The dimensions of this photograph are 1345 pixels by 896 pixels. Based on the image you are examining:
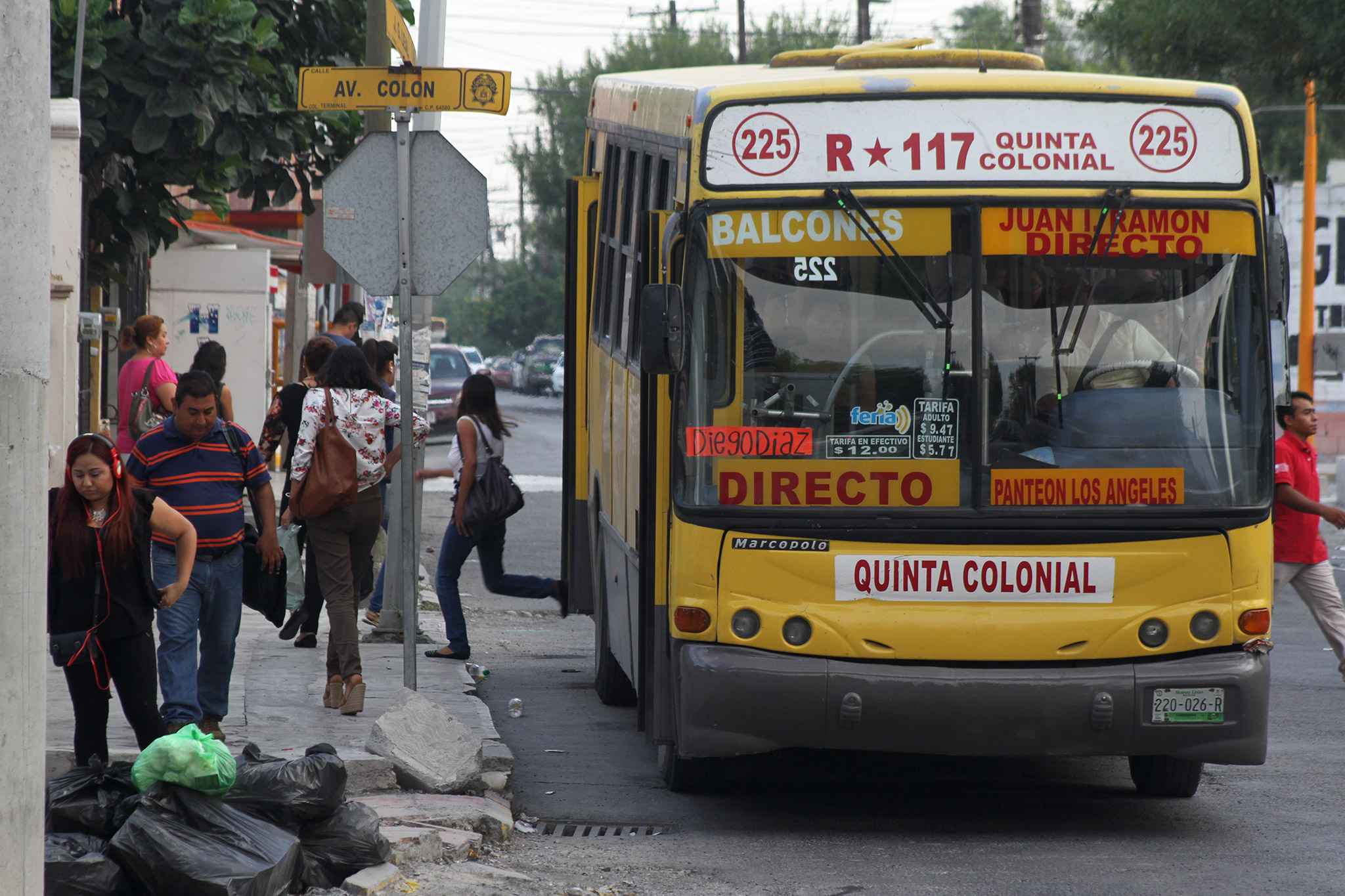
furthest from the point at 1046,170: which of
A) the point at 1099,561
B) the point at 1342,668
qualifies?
the point at 1342,668

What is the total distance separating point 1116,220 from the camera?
6.35 meters

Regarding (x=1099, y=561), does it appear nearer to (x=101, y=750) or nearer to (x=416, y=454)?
(x=101, y=750)

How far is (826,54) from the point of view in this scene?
788cm

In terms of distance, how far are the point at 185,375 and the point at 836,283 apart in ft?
8.49

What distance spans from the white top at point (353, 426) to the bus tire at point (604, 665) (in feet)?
4.32

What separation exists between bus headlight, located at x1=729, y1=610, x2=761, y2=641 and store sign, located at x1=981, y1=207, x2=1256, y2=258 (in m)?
1.59

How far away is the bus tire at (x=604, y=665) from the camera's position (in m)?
8.87

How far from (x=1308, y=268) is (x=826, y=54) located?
22.9m

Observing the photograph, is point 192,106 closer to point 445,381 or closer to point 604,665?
point 604,665

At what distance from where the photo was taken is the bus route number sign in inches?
247

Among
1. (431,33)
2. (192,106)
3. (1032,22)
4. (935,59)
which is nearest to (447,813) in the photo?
(935,59)

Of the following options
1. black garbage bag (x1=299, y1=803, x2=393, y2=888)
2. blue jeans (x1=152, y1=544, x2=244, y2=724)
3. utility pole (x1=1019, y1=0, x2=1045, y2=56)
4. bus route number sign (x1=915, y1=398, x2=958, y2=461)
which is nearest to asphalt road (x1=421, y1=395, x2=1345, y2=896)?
black garbage bag (x1=299, y1=803, x2=393, y2=888)

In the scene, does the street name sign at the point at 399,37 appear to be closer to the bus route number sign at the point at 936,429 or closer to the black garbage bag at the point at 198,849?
the bus route number sign at the point at 936,429

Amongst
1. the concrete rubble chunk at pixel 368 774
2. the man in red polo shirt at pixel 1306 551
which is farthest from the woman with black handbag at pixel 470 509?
the man in red polo shirt at pixel 1306 551
